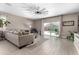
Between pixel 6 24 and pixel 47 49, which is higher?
pixel 6 24

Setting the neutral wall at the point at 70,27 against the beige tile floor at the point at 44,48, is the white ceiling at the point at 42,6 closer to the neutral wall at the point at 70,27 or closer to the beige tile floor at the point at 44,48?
the neutral wall at the point at 70,27

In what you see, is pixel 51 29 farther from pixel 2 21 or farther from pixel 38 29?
pixel 2 21

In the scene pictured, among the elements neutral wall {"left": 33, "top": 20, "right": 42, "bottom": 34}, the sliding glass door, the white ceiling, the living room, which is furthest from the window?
the sliding glass door

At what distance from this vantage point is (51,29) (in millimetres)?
1819

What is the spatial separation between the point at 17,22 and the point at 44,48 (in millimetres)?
1044

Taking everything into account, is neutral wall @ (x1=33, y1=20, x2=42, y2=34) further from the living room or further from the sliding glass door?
the sliding glass door

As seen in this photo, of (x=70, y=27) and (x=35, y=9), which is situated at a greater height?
(x=35, y=9)

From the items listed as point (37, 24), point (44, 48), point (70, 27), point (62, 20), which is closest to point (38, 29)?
point (37, 24)

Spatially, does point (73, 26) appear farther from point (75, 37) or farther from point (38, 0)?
point (38, 0)
